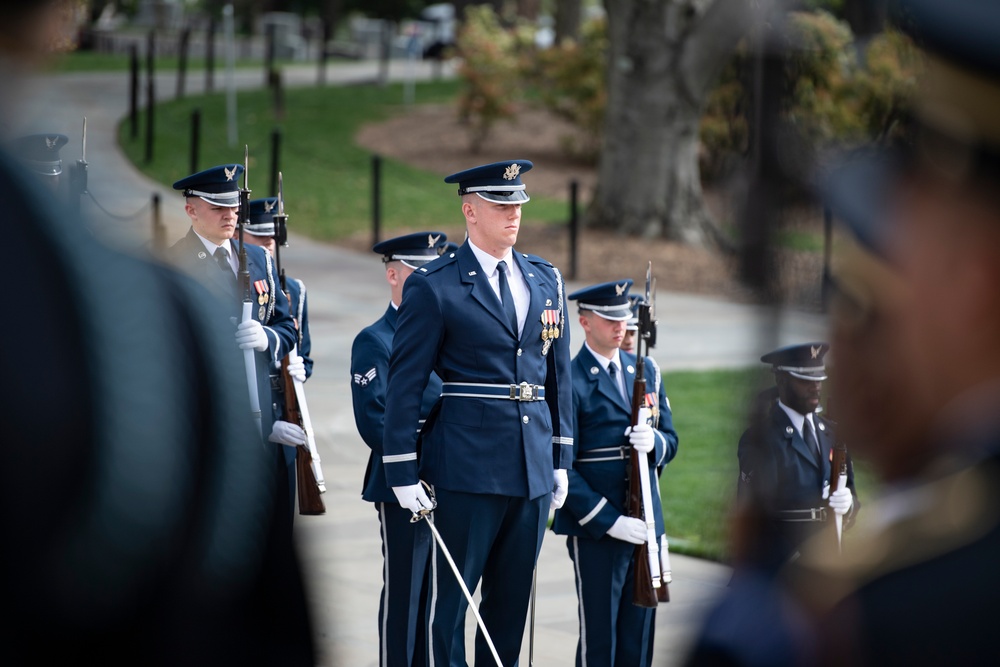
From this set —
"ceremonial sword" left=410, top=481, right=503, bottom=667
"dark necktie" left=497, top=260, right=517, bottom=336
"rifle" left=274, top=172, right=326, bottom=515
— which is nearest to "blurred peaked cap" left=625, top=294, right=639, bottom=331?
"dark necktie" left=497, top=260, right=517, bottom=336

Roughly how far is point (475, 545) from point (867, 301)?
3704 millimetres

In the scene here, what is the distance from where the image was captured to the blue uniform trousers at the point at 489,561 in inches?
185

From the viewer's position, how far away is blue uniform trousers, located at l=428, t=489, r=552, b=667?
4.70 m

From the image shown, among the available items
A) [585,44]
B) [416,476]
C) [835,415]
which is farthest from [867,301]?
[585,44]

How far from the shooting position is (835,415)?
113cm

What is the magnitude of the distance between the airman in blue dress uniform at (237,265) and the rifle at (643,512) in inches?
51.4

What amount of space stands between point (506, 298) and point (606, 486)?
2.79 ft

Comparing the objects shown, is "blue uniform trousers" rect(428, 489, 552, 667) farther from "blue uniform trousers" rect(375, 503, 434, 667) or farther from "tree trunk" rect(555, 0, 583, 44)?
"tree trunk" rect(555, 0, 583, 44)

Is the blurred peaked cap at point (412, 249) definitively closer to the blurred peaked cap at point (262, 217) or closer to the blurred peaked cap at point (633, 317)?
the blurred peaked cap at point (262, 217)

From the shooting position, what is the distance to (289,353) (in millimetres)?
5719

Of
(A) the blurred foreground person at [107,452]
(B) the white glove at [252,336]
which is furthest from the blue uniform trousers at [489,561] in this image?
(A) the blurred foreground person at [107,452]

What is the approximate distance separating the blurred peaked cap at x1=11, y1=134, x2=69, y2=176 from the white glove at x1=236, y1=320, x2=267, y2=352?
3243 millimetres

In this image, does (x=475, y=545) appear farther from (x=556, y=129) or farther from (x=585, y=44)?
(x=556, y=129)

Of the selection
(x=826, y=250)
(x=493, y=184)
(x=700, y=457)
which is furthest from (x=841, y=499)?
(x=700, y=457)
